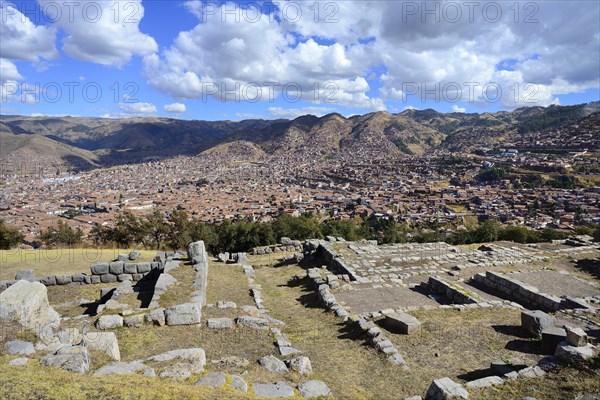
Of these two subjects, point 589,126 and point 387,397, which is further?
point 589,126

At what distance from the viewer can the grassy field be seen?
1883 centimetres

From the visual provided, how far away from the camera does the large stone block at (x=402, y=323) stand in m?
10.4

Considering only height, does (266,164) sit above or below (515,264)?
above

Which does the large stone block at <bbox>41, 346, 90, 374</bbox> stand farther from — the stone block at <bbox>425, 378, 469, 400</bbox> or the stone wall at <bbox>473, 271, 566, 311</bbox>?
the stone wall at <bbox>473, 271, 566, 311</bbox>

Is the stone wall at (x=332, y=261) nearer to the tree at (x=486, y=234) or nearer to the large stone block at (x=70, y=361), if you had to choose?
the large stone block at (x=70, y=361)

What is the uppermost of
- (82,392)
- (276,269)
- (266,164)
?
(266,164)

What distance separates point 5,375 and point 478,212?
246 ft

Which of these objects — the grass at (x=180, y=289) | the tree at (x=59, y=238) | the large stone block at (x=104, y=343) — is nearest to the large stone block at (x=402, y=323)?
the grass at (x=180, y=289)

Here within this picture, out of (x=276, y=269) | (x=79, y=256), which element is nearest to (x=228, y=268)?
(x=276, y=269)

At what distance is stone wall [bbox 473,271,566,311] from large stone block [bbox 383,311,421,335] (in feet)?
21.4

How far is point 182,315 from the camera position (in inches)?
412

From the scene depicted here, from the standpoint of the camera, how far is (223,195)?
376ft

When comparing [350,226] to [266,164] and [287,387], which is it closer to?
[287,387]

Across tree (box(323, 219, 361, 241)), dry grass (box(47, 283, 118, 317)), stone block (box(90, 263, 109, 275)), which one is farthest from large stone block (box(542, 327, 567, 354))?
tree (box(323, 219, 361, 241))
